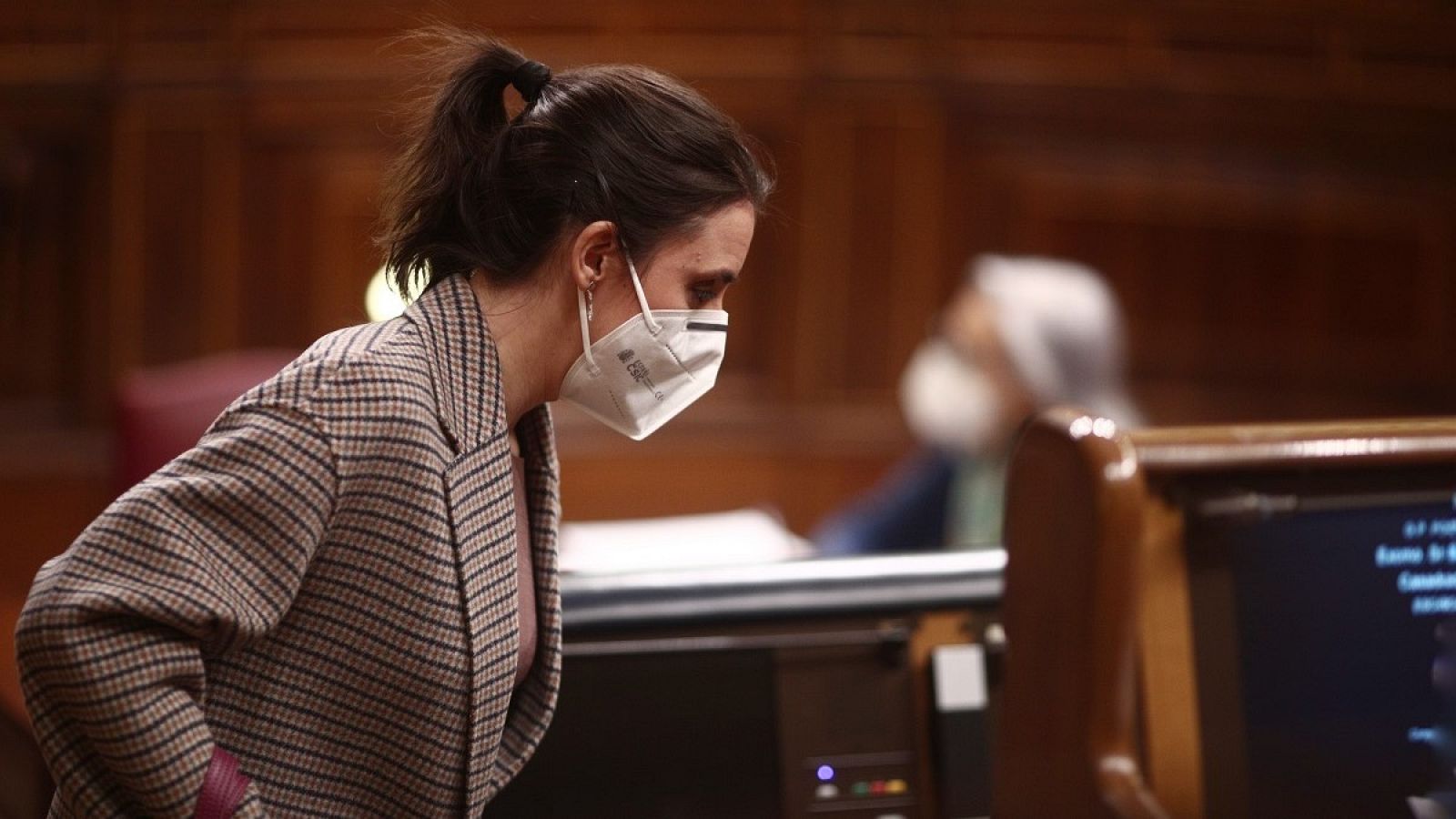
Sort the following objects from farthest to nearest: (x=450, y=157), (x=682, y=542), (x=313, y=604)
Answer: (x=682, y=542)
(x=450, y=157)
(x=313, y=604)

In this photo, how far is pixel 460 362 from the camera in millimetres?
1350

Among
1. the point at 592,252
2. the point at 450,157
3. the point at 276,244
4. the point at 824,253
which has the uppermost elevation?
the point at 276,244

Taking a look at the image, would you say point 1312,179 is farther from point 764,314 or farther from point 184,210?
point 184,210

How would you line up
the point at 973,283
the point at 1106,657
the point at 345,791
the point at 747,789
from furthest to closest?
the point at 973,283
the point at 747,789
the point at 345,791
the point at 1106,657

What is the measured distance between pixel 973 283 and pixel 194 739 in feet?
8.33

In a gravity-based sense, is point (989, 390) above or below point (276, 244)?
below

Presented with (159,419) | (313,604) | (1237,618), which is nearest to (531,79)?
(313,604)

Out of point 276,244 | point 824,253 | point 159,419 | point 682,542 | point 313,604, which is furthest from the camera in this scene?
point 824,253

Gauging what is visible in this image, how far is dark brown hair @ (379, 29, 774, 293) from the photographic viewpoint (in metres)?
1.41

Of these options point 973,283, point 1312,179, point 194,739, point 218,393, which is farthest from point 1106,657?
point 1312,179

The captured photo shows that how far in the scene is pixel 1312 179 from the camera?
546 cm

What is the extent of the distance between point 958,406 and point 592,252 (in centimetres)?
199

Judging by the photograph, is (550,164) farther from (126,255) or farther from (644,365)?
(126,255)

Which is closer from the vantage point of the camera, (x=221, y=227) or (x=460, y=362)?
(x=460, y=362)
